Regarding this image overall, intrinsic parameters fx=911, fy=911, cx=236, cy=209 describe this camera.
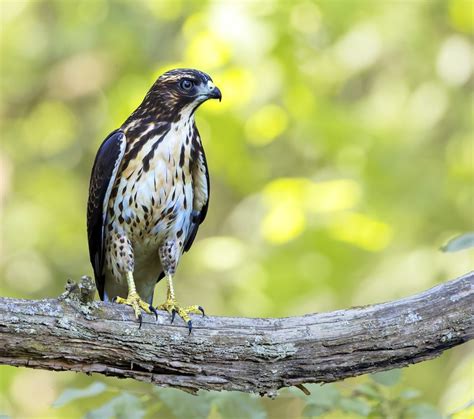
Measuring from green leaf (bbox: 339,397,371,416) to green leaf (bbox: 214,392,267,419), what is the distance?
0.35 m

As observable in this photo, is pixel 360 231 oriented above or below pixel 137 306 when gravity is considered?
above

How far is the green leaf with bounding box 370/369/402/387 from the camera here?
13.0 ft

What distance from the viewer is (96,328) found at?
13.4 ft

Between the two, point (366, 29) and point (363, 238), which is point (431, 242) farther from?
point (366, 29)

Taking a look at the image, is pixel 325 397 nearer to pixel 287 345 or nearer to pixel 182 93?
A: pixel 287 345

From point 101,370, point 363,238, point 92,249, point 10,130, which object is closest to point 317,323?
point 101,370

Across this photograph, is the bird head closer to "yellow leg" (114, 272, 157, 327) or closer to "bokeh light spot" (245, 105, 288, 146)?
"yellow leg" (114, 272, 157, 327)

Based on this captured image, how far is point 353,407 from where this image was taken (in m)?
4.03

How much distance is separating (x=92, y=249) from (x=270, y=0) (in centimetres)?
402

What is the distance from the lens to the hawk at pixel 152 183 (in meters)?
5.66

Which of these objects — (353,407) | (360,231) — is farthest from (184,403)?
(360,231)

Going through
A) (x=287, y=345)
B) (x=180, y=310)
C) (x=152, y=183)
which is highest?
(x=152, y=183)

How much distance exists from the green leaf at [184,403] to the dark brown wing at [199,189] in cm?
210

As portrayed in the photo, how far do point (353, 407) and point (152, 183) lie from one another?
2.19 meters
